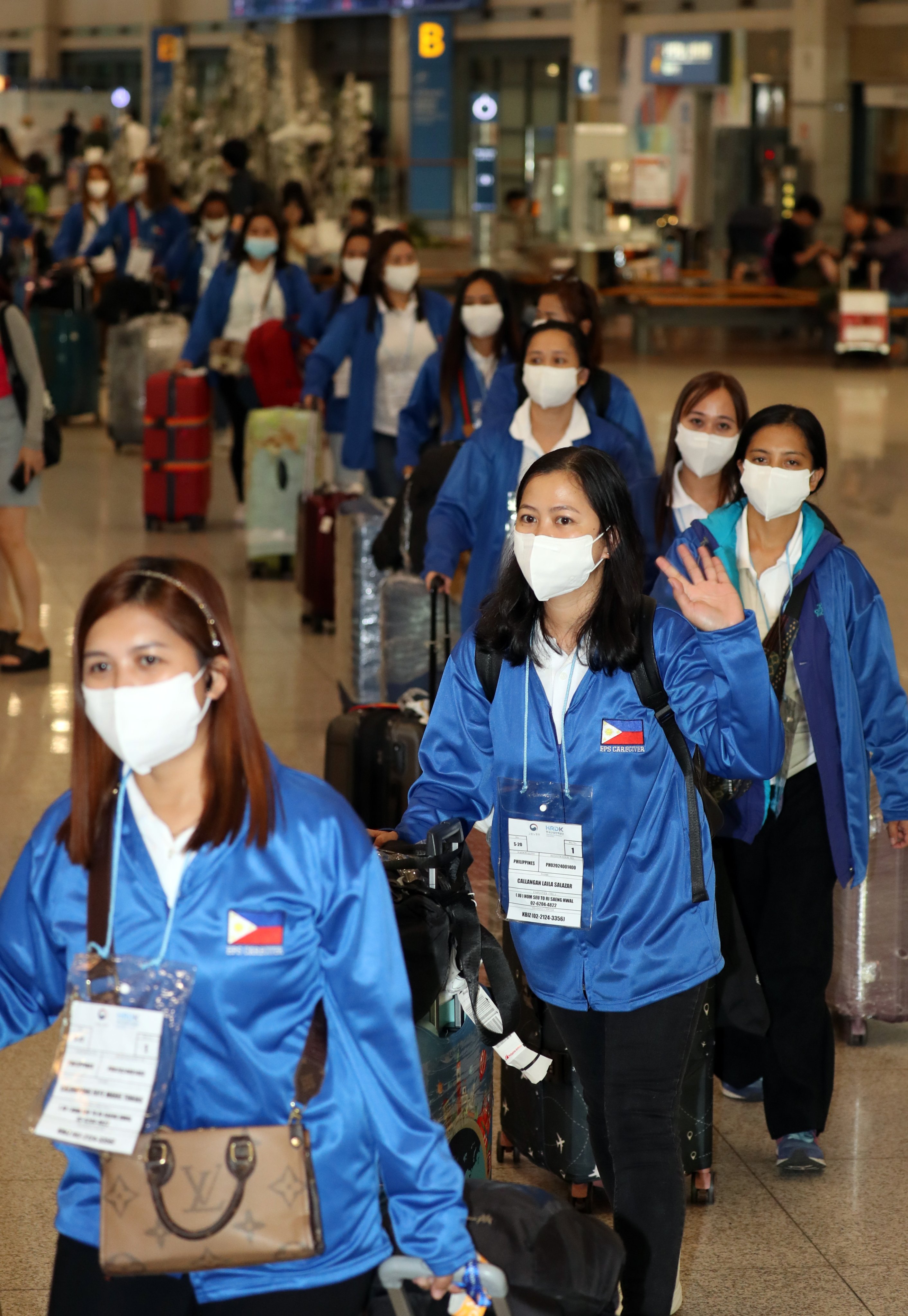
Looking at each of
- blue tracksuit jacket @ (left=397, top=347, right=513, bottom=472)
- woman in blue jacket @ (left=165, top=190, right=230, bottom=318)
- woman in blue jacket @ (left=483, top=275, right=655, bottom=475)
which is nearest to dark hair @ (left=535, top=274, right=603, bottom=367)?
woman in blue jacket @ (left=483, top=275, right=655, bottom=475)

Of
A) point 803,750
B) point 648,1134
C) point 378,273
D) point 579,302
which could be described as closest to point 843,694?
point 803,750

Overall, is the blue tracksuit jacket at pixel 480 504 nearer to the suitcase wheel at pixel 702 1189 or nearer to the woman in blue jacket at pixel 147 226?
the suitcase wheel at pixel 702 1189

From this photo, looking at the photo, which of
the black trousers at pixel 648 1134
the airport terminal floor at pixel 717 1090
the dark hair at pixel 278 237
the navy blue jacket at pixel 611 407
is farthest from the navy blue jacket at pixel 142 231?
the black trousers at pixel 648 1134

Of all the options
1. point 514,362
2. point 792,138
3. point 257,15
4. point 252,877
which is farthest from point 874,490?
point 257,15

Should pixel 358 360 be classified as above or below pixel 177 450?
above

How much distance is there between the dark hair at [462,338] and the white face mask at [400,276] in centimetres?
166

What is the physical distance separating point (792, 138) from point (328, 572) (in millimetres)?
21270

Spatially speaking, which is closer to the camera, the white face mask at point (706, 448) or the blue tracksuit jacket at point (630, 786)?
the blue tracksuit jacket at point (630, 786)

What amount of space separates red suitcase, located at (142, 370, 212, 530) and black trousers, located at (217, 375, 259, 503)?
0.44 feet

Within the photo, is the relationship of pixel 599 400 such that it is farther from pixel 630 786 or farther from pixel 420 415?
pixel 630 786

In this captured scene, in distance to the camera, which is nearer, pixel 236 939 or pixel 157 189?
pixel 236 939

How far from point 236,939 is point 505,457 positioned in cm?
324

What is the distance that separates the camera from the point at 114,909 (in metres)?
2.06

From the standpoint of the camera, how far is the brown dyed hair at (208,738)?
6.71 ft
